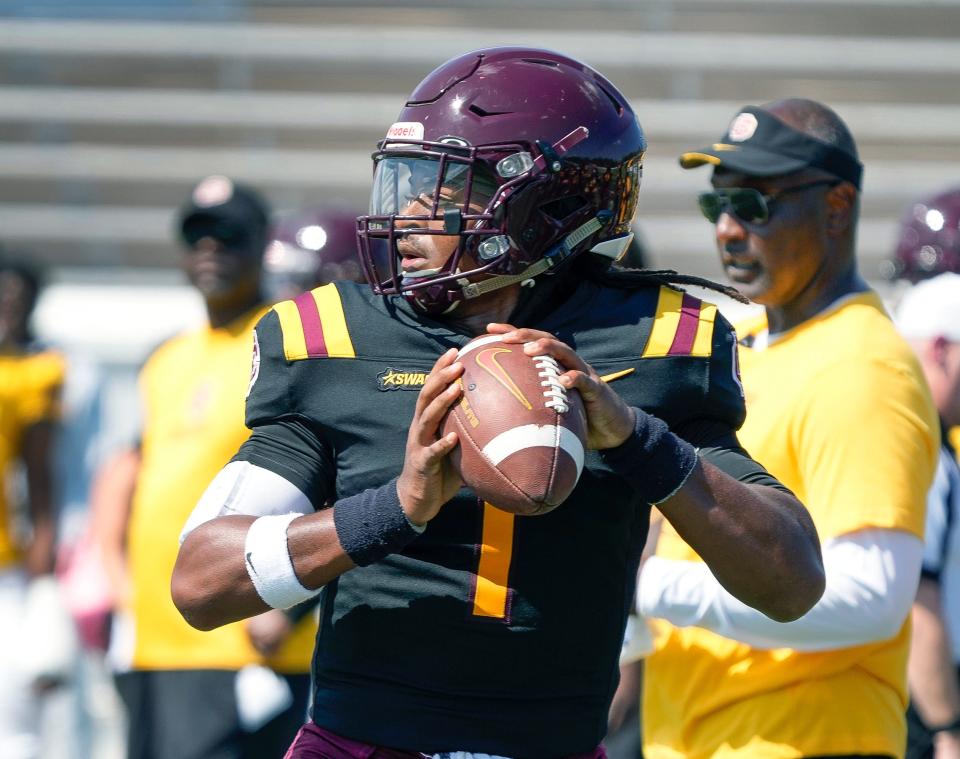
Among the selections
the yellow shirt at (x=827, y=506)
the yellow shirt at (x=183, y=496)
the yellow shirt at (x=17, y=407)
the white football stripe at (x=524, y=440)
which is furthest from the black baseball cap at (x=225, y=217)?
the white football stripe at (x=524, y=440)

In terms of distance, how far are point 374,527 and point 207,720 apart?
2.41 metres

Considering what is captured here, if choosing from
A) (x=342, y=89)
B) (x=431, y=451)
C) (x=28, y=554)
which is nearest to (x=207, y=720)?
Answer: (x=28, y=554)

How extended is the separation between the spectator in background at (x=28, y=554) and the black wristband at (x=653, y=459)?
3.44m

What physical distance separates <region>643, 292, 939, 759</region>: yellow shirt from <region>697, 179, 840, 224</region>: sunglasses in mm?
261

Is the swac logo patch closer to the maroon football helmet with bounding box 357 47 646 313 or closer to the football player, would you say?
the football player

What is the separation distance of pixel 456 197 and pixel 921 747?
1856 mm

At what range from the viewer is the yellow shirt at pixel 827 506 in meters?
2.66

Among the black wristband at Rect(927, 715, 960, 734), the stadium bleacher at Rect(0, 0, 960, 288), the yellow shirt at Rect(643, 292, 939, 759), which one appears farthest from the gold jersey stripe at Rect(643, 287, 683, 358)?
the stadium bleacher at Rect(0, 0, 960, 288)

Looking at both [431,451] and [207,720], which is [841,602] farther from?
[207,720]

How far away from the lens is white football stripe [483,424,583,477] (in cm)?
183

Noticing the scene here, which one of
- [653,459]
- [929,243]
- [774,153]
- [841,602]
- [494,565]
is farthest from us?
[929,243]

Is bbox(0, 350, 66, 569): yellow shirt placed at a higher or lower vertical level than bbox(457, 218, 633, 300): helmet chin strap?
lower

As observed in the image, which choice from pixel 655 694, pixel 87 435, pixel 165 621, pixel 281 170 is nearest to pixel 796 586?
pixel 655 694

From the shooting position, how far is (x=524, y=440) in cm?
183
